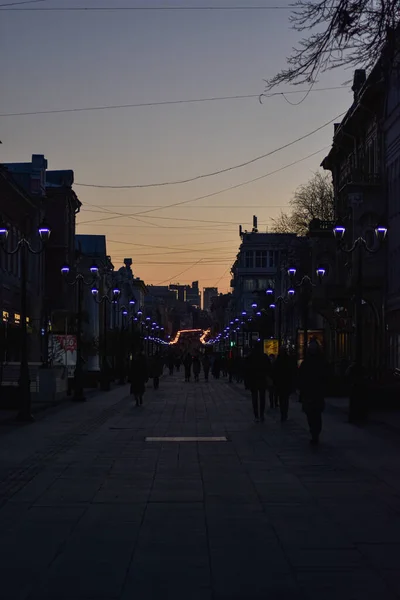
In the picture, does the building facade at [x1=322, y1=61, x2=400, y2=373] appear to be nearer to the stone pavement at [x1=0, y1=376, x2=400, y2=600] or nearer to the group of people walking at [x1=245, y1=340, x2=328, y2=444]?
the group of people walking at [x1=245, y1=340, x2=328, y2=444]

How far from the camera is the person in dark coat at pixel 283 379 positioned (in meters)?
27.2

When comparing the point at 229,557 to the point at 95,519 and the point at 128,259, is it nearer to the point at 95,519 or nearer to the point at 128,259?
the point at 95,519

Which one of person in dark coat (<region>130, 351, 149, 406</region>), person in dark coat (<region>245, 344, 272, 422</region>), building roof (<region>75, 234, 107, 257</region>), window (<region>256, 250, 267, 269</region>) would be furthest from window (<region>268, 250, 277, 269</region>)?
person in dark coat (<region>245, 344, 272, 422</region>)

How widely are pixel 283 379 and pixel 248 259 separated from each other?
443 ft

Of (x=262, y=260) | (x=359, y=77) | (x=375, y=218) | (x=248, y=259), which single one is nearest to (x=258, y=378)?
(x=359, y=77)

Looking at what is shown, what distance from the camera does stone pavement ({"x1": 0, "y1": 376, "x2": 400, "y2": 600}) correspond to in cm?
810

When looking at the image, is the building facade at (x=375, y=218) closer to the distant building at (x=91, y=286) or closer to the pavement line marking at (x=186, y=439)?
the distant building at (x=91, y=286)

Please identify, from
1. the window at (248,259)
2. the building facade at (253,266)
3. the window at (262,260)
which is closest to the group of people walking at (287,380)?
the building facade at (253,266)

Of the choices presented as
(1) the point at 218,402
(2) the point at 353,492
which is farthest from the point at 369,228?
(2) the point at 353,492

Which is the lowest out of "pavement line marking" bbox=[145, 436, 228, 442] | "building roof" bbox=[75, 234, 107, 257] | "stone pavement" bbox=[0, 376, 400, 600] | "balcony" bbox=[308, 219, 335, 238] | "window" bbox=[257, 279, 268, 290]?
"stone pavement" bbox=[0, 376, 400, 600]

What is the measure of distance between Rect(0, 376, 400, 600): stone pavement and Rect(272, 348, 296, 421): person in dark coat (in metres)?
5.33

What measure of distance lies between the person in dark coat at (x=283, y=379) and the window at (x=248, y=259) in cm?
13303

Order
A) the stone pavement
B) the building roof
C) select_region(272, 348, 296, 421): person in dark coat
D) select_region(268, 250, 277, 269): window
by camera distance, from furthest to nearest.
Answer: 1. select_region(268, 250, 277, 269): window
2. the building roof
3. select_region(272, 348, 296, 421): person in dark coat
4. the stone pavement

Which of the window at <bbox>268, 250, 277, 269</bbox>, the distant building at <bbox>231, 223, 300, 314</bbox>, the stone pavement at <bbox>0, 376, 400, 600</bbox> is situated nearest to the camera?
the stone pavement at <bbox>0, 376, 400, 600</bbox>
